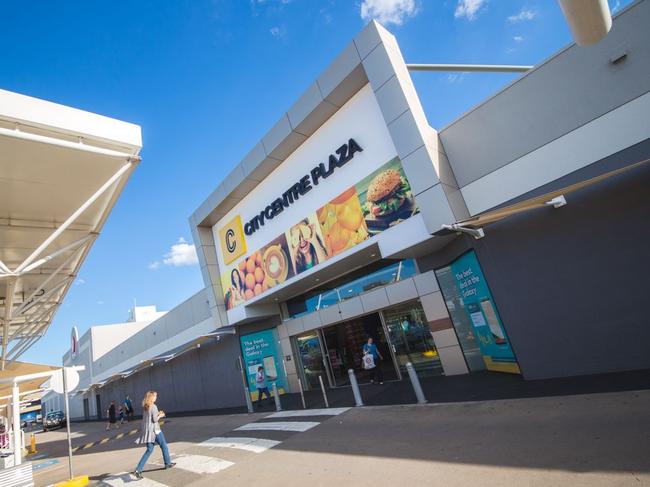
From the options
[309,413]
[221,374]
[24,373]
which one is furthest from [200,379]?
[24,373]

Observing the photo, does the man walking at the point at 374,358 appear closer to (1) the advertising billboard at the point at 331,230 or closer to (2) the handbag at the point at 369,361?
(2) the handbag at the point at 369,361

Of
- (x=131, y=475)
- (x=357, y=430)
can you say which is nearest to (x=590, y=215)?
(x=357, y=430)

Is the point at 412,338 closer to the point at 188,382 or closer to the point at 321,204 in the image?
the point at 321,204

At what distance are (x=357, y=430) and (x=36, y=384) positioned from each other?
36.3 ft

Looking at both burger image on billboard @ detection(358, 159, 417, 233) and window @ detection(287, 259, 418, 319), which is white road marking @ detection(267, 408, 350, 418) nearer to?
window @ detection(287, 259, 418, 319)

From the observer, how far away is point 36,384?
39.6 ft

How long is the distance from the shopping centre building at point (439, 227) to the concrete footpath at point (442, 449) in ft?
7.88

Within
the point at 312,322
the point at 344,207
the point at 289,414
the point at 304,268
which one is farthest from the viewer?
the point at 312,322

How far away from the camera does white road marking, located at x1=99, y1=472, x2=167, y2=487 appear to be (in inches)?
286

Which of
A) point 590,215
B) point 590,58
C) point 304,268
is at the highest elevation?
point 590,58

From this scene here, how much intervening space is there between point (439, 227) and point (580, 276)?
3.22m

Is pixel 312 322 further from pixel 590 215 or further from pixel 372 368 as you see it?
pixel 590 215

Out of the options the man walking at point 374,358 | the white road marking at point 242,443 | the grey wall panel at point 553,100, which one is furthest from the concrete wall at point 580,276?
the white road marking at point 242,443

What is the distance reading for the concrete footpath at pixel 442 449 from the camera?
436 cm
